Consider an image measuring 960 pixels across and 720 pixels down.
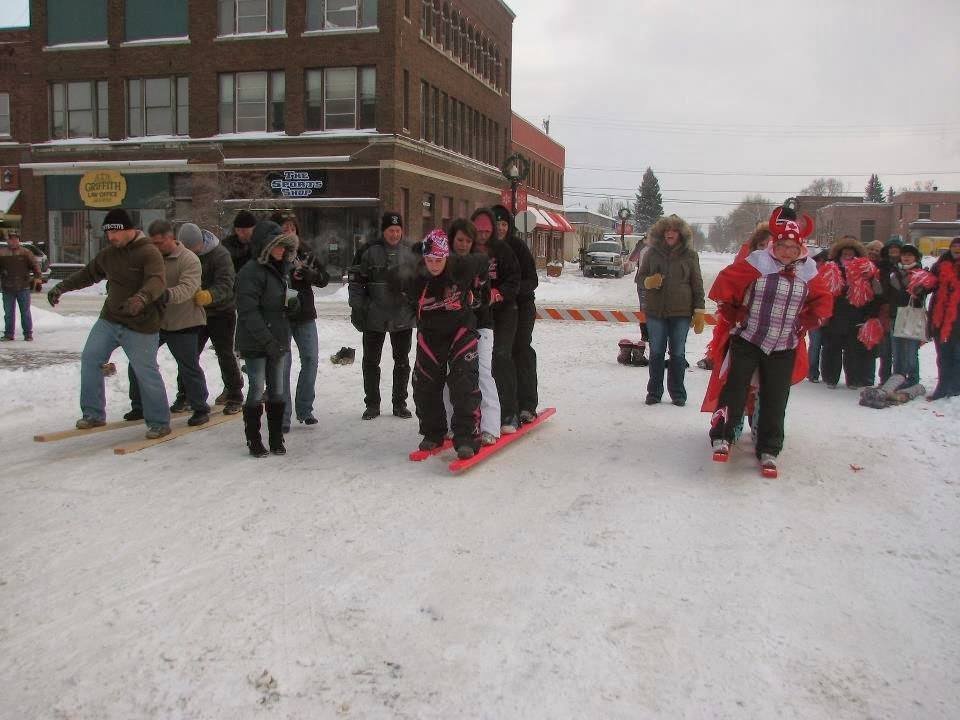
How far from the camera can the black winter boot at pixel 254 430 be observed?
669 centimetres

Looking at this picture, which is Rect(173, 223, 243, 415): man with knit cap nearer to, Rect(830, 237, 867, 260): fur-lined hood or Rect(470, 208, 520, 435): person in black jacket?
Rect(470, 208, 520, 435): person in black jacket

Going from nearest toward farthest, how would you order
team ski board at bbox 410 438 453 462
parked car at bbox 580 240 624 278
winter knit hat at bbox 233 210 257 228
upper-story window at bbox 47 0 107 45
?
team ski board at bbox 410 438 453 462 → winter knit hat at bbox 233 210 257 228 → upper-story window at bbox 47 0 107 45 → parked car at bbox 580 240 624 278

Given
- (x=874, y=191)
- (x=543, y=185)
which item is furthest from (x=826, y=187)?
A: (x=543, y=185)

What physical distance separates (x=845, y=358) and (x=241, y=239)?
7.18m

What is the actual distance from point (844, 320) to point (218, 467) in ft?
24.8

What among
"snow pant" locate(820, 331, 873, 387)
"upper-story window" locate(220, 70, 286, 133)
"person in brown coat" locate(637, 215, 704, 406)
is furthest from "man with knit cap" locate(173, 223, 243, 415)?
"upper-story window" locate(220, 70, 286, 133)

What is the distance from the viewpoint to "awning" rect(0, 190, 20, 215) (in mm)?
37812

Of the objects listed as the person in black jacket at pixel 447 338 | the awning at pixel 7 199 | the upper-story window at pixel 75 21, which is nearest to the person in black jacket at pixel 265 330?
the person in black jacket at pixel 447 338

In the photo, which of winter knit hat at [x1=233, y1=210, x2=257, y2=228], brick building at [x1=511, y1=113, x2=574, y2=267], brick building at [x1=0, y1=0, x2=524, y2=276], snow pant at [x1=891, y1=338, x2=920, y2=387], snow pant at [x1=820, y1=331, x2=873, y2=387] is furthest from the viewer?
brick building at [x1=511, y1=113, x2=574, y2=267]

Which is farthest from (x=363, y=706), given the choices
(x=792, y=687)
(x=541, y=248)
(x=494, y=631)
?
(x=541, y=248)

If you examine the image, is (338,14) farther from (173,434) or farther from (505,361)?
(505,361)

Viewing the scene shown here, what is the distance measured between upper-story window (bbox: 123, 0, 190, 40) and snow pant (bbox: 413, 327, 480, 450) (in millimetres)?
32861

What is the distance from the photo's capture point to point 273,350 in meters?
6.60

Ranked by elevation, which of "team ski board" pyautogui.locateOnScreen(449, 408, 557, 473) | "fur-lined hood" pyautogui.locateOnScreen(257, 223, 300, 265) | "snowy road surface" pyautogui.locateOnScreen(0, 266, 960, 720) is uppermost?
"fur-lined hood" pyautogui.locateOnScreen(257, 223, 300, 265)
